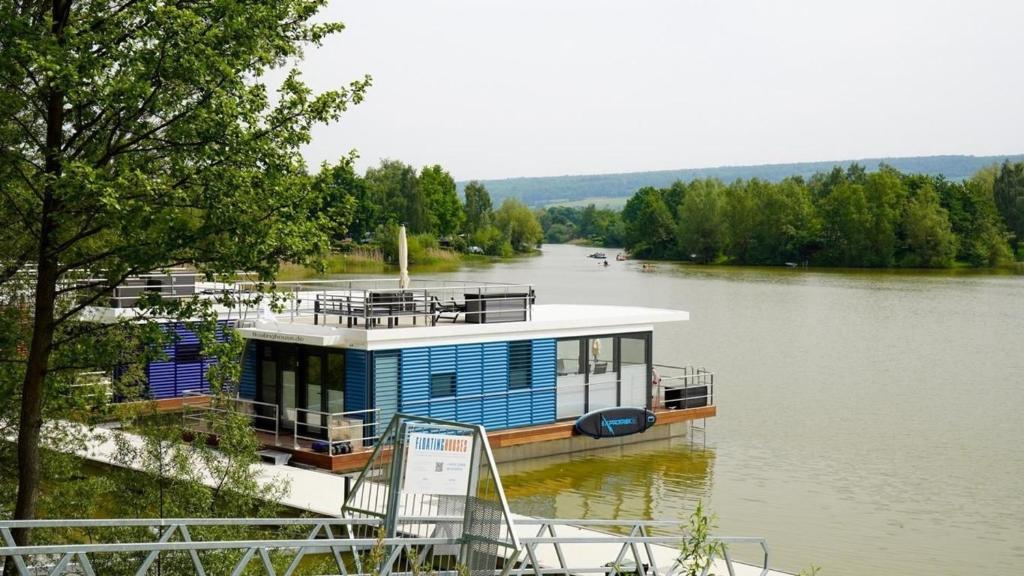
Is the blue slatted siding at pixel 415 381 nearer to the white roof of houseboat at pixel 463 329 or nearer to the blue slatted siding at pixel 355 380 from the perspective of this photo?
the white roof of houseboat at pixel 463 329

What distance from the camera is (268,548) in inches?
415

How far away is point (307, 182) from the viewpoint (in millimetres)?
12609

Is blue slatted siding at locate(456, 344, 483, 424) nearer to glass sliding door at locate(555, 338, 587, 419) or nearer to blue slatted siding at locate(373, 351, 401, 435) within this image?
blue slatted siding at locate(373, 351, 401, 435)

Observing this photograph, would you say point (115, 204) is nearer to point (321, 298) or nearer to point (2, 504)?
point (2, 504)

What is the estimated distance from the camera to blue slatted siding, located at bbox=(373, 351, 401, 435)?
21.7m

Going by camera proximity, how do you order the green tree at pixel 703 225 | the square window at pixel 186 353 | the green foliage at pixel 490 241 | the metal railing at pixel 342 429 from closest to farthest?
1. the metal railing at pixel 342 429
2. the square window at pixel 186 353
3. the green tree at pixel 703 225
4. the green foliage at pixel 490 241

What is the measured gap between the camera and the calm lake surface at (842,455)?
20766 millimetres

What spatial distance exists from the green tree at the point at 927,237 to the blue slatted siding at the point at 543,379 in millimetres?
92526

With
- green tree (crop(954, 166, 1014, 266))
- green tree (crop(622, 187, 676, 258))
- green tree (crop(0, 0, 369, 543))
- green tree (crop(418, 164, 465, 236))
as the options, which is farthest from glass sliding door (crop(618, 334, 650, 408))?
green tree (crop(622, 187, 676, 258))

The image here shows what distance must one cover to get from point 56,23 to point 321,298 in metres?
13.5

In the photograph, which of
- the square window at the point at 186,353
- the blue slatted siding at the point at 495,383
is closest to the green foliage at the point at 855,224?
the square window at the point at 186,353

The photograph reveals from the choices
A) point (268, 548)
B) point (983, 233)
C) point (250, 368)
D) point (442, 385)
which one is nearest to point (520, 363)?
point (442, 385)

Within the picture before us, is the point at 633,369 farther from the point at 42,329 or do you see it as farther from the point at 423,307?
the point at 42,329

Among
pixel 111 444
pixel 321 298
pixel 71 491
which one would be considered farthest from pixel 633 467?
pixel 71 491
